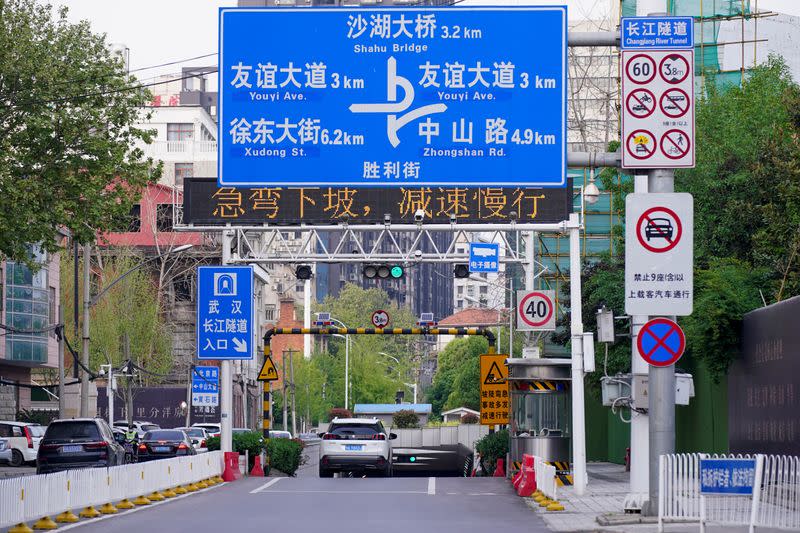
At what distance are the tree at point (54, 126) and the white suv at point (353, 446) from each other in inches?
331

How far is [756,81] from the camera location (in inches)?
1614

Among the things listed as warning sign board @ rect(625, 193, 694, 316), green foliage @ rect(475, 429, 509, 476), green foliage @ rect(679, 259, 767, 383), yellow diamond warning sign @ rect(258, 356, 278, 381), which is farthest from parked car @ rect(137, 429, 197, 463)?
warning sign board @ rect(625, 193, 694, 316)

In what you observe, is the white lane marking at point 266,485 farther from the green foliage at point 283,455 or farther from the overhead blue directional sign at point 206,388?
the overhead blue directional sign at point 206,388

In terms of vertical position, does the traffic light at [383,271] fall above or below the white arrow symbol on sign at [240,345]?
above

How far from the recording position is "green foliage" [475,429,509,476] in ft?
124

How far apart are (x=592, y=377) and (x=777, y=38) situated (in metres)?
29.4

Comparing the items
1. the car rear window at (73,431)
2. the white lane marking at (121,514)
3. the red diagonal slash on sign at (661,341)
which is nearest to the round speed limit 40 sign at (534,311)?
the white lane marking at (121,514)

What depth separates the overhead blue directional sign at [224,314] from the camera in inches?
1244

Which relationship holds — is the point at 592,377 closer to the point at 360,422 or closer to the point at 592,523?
the point at 360,422

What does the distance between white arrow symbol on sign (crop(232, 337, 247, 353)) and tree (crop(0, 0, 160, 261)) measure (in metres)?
4.02

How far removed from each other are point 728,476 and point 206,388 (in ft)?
122

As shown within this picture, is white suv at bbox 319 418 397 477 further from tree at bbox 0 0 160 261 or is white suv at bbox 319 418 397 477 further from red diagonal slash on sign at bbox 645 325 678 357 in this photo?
red diagonal slash on sign at bbox 645 325 678 357

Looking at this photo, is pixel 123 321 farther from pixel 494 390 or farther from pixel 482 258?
pixel 482 258

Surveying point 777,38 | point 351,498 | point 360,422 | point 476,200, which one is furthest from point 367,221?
point 777,38
